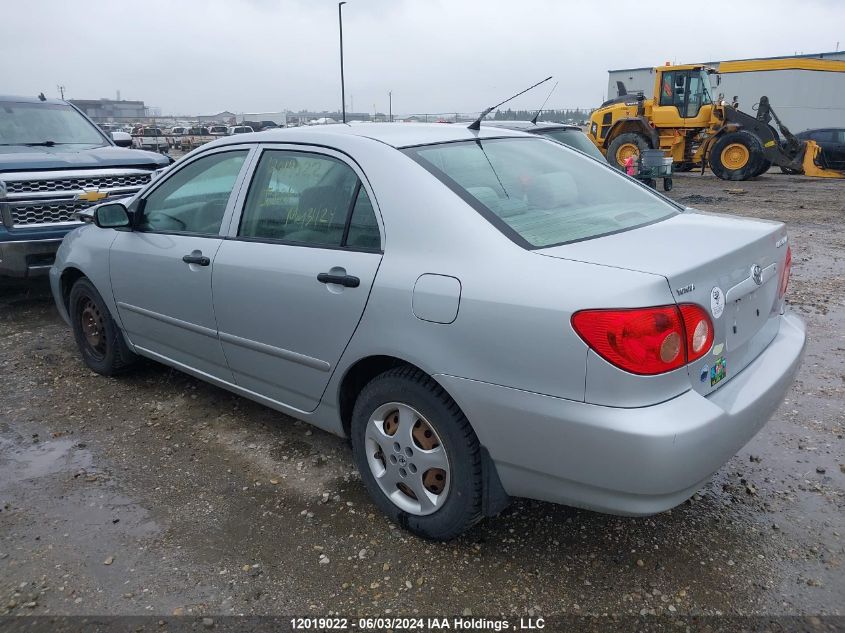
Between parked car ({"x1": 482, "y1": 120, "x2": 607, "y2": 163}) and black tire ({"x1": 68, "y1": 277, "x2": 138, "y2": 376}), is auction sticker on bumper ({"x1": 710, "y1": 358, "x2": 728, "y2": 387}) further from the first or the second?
parked car ({"x1": 482, "y1": 120, "x2": 607, "y2": 163})

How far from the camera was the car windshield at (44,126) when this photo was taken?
23.4ft

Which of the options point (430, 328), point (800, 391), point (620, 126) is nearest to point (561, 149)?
point (430, 328)

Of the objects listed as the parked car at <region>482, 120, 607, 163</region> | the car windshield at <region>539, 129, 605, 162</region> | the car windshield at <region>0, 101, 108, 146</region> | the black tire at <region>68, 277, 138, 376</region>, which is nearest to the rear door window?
the black tire at <region>68, 277, 138, 376</region>

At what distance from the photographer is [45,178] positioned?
606cm

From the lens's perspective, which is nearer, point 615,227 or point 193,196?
point 615,227

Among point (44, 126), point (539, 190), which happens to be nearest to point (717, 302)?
point (539, 190)

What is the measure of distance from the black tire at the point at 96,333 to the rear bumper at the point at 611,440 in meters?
2.82

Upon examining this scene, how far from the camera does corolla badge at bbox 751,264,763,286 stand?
2.54 m

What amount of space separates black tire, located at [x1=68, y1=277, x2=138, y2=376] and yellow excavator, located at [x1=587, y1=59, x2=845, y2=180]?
16.0 metres

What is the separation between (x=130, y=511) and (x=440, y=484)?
1.46 m

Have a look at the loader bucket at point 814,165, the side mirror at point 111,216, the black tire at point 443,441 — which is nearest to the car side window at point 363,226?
the black tire at point 443,441

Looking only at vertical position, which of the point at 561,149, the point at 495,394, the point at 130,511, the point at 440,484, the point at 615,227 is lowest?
the point at 130,511

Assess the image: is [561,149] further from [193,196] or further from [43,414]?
[43,414]

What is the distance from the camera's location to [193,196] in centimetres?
374
